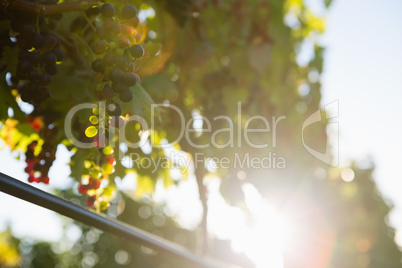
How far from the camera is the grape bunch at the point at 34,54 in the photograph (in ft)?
4.16

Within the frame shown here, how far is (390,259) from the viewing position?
85.0 feet

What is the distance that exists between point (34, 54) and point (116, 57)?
13.1 inches

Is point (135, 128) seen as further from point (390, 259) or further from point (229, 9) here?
point (390, 259)

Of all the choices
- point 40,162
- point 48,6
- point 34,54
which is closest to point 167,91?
point 40,162

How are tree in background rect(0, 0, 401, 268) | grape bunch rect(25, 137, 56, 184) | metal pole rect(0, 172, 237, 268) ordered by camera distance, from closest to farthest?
metal pole rect(0, 172, 237, 268), tree in background rect(0, 0, 401, 268), grape bunch rect(25, 137, 56, 184)

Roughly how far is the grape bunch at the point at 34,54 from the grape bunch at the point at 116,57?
0.74 feet

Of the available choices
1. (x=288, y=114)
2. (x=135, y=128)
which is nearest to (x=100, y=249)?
(x=288, y=114)

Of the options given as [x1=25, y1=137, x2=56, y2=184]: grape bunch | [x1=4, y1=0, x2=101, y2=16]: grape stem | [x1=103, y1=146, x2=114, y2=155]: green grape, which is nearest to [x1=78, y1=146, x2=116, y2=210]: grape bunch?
[x1=103, y1=146, x2=114, y2=155]: green grape

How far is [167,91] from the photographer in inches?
88.9

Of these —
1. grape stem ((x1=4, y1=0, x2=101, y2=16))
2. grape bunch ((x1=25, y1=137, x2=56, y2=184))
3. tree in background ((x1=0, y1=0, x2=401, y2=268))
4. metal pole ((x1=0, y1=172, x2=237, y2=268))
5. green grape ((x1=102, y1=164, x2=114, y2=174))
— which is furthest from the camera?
grape bunch ((x1=25, y1=137, x2=56, y2=184))

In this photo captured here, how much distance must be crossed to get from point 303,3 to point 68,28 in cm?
386

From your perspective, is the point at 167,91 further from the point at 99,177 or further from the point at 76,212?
the point at 76,212

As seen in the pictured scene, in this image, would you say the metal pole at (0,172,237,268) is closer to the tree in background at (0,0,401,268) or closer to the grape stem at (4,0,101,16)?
the tree in background at (0,0,401,268)

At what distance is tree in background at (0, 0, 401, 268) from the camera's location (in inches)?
49.6
